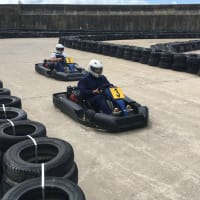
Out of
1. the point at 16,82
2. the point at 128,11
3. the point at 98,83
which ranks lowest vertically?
the point at 16,82

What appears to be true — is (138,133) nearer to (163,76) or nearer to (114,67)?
(163,76)

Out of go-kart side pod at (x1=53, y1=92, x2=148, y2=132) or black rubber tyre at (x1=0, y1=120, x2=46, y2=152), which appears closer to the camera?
black rubber tyre at (x1=0, y1=120, x2=46, y2=152)

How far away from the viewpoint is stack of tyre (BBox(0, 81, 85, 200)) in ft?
9.81

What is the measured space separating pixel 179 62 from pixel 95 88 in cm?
632

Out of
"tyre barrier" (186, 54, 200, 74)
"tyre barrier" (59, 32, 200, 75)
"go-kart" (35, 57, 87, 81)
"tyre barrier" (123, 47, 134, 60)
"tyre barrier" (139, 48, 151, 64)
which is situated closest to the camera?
"go-kart" (35, 57, 87, 81)

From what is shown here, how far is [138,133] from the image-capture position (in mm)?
5562

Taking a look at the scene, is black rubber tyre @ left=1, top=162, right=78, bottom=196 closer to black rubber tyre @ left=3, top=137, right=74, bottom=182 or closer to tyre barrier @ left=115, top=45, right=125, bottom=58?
black rubber tyre @ left=3, top=137, right=74, bottom=182

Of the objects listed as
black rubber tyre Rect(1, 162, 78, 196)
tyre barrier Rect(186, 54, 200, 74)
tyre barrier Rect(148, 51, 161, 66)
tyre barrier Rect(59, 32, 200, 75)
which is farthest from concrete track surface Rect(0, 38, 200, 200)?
tyre barrier Rect(148, 51, 161, 66)

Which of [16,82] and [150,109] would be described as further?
[16,82]

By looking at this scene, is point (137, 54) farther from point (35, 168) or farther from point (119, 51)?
point (35, 168)

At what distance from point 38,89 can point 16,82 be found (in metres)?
1.30

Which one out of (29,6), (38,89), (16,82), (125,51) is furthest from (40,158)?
(29,6)

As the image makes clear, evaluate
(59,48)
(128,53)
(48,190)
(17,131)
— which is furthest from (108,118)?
(128,53)

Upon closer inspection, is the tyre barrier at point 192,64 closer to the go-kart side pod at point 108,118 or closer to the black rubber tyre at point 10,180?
the go-kart side pod at point 108,118
